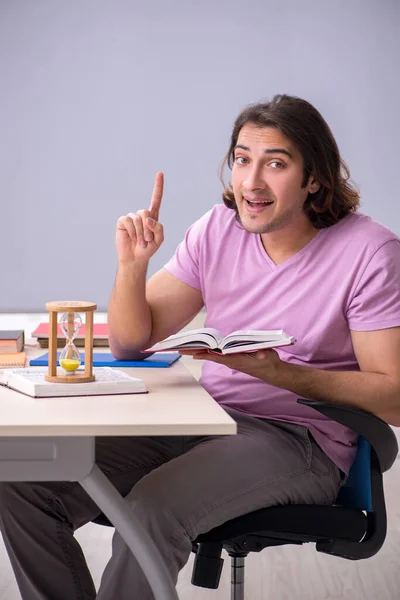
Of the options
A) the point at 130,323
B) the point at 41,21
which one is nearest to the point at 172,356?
the point at 130,323

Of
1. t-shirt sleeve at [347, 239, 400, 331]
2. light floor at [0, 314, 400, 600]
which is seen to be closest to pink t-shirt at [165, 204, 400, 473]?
t-shirt sleeve at [347, 239, 400, 331]

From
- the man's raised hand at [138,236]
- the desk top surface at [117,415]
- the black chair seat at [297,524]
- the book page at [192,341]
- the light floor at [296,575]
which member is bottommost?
the light floor at [296,575]

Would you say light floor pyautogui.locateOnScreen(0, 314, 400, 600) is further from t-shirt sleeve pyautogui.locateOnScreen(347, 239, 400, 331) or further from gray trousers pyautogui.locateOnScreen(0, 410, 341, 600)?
t-shirt sleeve pyautogui.locateOnScreen(347, 239, 400, 331)

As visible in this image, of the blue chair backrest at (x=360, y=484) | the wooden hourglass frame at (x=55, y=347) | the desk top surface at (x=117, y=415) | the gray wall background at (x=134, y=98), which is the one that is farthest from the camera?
the gray wall background at (x=134, y=98)

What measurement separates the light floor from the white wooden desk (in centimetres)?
104

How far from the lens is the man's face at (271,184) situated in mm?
1961

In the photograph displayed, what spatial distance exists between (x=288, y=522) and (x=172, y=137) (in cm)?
241

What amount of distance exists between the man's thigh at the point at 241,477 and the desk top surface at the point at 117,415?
6.2 inches

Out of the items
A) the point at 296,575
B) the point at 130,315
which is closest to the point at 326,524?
the point at 130,315

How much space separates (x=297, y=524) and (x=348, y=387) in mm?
299

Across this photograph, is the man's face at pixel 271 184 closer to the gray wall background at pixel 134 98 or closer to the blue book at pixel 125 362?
the blue book at pixel 125 362

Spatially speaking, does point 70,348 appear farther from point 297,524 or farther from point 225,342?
point 297,524

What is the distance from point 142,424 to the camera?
4.17 ft

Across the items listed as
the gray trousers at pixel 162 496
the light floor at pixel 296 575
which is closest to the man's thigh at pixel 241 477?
the gray trousers at pixel 162 496
